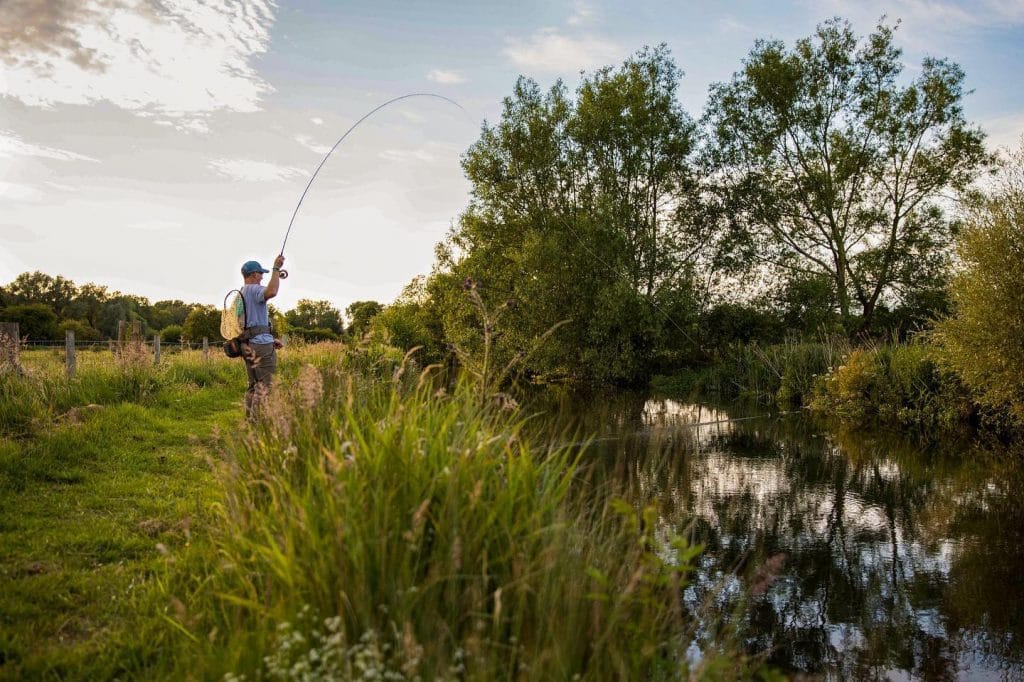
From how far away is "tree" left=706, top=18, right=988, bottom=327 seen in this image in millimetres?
30266

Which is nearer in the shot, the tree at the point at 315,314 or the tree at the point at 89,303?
the tree at the point at 89,303

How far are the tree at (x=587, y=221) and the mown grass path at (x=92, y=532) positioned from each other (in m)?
19.9

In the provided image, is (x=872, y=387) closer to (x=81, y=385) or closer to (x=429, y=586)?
(x=81, y=385)

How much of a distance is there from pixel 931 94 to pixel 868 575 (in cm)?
3044

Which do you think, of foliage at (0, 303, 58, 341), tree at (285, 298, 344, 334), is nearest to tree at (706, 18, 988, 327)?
foliage at (0, 303, 58, 341)

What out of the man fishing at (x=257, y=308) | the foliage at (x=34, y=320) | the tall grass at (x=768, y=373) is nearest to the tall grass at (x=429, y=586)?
the man fishing at (x=257, y=308)

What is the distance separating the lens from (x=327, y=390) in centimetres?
676

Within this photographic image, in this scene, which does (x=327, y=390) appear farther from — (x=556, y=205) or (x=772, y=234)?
(x=772, y=234)

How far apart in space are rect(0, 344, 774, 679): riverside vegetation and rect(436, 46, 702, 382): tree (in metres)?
22.7

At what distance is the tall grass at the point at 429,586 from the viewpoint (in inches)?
109

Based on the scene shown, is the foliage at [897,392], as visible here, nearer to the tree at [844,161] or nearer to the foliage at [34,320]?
the tree at [844,161]

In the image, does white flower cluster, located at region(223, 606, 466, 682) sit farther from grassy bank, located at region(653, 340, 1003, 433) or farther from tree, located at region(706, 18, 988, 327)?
tree, located at region(706, 18, 988, 327)

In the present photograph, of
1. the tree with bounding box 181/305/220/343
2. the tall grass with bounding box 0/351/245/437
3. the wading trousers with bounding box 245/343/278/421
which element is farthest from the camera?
the tree with bounding box 181/305/220/343

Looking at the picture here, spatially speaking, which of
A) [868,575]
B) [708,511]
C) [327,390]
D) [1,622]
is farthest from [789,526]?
[1,622]
